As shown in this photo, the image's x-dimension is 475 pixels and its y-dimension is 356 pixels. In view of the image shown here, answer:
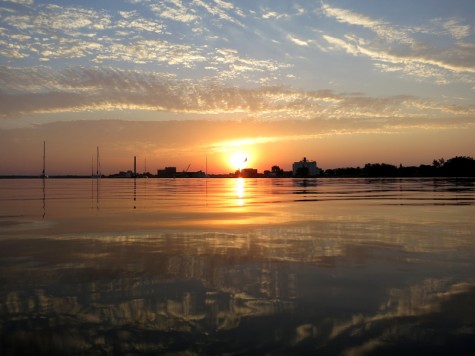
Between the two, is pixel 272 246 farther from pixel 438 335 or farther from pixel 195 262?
pixel 438 335

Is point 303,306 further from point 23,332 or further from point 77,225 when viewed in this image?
point 77,225

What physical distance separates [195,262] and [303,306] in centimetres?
463

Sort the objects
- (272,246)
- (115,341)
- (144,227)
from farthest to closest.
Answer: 1. (144,227)
2. (272,246)
3. (115,341)

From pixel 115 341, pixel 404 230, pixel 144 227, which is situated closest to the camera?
pixel 115 341

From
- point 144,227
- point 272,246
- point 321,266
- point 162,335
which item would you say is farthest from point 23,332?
point 144,227

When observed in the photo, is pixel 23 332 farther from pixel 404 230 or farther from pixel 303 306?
pixel 404 230

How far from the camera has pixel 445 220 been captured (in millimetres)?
21594

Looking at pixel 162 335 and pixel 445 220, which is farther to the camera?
pixel 445 220

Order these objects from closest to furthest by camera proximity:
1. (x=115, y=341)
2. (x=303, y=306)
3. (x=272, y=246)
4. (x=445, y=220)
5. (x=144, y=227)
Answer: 1. (x=115, y=341)
2. (x=303, y=306)
3. (x=272, y=246)
4. (x=144, y=227)
5. (x=445, y=220)

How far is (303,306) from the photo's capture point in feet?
25.3

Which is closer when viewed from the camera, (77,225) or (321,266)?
(321,266)

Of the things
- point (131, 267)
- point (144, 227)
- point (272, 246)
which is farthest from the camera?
point (144, 227)

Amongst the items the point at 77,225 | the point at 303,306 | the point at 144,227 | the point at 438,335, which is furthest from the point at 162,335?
the point at 77,225

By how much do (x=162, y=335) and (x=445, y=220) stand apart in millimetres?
19266
